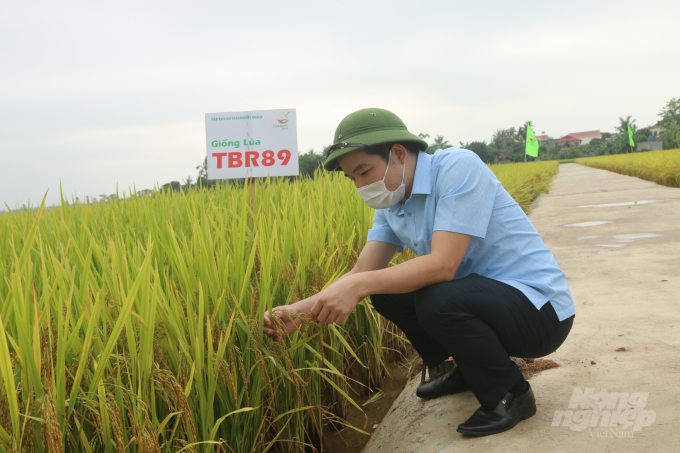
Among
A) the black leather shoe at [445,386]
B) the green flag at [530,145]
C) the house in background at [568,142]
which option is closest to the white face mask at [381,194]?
the black leather shoe at [445,386]

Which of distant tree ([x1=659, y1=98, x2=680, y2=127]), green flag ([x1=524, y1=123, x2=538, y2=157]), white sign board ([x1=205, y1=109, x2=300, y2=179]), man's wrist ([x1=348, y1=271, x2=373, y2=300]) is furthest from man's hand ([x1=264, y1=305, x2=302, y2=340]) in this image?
distant tree ([x1=659, y1=98, x2=680, y2=127])

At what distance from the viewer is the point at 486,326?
1212 millimetres

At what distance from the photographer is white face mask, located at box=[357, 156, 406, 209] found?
4.16 feet

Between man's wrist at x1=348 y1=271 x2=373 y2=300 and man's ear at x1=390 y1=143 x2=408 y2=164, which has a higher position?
man's ear at x1=390 y1=143 x2=408 y2=164

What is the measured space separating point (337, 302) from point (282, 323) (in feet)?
0.46

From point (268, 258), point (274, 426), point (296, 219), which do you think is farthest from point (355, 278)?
point (296, 219)

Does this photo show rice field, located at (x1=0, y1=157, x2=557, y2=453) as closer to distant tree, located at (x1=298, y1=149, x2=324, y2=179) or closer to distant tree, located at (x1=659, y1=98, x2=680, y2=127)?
distant tree, located at (x1=298, y1=149, x2=324, y2=179)

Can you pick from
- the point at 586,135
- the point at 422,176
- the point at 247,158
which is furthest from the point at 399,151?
the point at 586,135

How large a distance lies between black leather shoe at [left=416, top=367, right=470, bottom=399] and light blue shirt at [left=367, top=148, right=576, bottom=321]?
1.08ft

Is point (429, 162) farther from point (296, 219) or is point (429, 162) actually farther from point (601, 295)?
point (601, 295)

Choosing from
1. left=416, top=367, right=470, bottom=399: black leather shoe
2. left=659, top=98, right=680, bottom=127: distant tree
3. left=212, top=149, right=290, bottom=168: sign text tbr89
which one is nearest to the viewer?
left=416, top=367, right=470, bottom=399: black leather shoe

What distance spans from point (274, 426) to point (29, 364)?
26.1 inches

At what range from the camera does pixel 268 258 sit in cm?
119

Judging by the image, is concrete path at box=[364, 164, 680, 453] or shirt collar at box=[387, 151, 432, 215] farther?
shirt collar at box=[387, 151, 432, 215]
